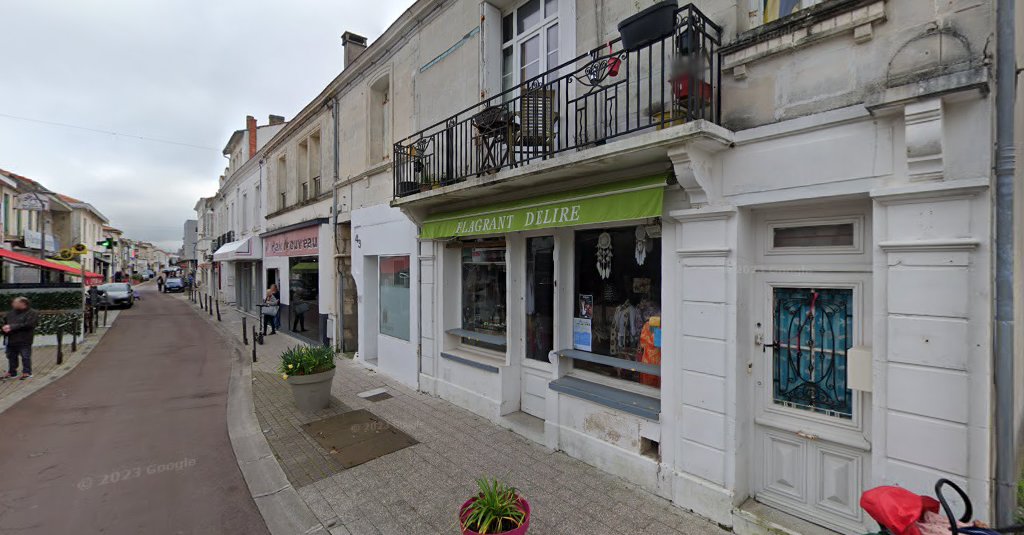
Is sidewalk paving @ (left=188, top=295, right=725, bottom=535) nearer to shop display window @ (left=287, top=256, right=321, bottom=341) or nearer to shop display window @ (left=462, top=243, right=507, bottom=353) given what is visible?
shop display window @ (left=462, top=243, right=507, bottom=353)

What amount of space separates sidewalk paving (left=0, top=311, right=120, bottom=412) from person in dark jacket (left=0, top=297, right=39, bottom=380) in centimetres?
28

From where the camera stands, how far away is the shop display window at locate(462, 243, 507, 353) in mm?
6293

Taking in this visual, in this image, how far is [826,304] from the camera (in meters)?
3.29

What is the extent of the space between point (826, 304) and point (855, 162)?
1070 millimetres

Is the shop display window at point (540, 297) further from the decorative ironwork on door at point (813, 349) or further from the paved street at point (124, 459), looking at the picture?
the paved street at point (124, 459)

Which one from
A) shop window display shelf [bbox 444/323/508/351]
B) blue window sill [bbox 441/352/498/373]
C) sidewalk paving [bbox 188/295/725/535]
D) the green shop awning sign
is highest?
the green shop awning sign

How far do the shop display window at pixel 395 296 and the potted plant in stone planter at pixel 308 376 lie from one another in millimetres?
1808

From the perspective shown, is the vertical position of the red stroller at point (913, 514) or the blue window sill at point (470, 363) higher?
the red stroller at point (913, 514)

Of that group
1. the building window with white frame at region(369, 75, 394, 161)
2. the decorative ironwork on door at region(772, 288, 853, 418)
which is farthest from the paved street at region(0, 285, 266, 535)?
the building window with white frame at region(369, 75, 394, 161)

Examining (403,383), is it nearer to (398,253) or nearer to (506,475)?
(398,253)

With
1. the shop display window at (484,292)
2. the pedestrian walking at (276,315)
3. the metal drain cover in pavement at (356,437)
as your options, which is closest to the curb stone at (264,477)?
the metal drain cover in pavement at (356,437)

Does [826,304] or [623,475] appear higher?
[826,304]

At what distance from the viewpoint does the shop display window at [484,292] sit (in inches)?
248

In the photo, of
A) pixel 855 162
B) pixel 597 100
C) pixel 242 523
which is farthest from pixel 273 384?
pixel 855 162
